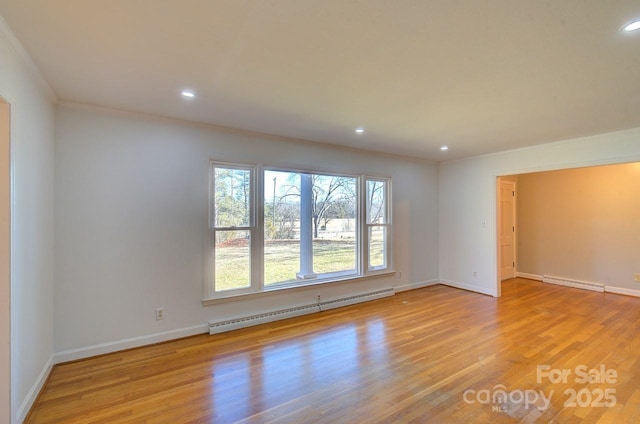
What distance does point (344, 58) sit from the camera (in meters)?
2.04

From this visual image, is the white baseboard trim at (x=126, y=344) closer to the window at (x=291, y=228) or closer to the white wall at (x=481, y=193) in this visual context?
the window at (x=291, y=228)

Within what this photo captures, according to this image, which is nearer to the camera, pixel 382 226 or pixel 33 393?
pixel 33 393

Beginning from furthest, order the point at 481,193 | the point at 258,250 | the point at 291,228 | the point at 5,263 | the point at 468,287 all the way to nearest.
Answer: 1. the point at 468,287
2. the point at 481,193
3. the point at 291,228
4. the point at 258,250
5. the point at 5,263

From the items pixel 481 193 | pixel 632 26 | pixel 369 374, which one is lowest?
pixel 369 374

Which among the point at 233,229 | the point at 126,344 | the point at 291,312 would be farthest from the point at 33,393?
the point at 291,312

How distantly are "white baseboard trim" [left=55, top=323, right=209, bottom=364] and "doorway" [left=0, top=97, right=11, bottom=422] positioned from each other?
1153mm

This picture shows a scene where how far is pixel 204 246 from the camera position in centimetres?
354

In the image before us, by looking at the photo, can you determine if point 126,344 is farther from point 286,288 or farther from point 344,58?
point 344,58

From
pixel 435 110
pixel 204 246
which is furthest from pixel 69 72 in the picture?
pixel 435 110

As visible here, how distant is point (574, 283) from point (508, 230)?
1.51 meters

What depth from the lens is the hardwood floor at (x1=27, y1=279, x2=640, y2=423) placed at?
6.96 ft

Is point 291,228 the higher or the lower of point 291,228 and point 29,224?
the lower

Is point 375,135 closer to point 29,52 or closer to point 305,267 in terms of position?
point 305,267

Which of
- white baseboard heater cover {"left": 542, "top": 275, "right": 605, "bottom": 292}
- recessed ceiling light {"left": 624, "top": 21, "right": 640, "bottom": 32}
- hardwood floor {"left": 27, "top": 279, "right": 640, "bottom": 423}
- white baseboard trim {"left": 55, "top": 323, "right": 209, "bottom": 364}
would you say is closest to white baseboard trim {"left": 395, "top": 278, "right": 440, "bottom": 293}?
hardwood floor {"left": 27, "top": 279, "right": 640, "bottom": 423}
